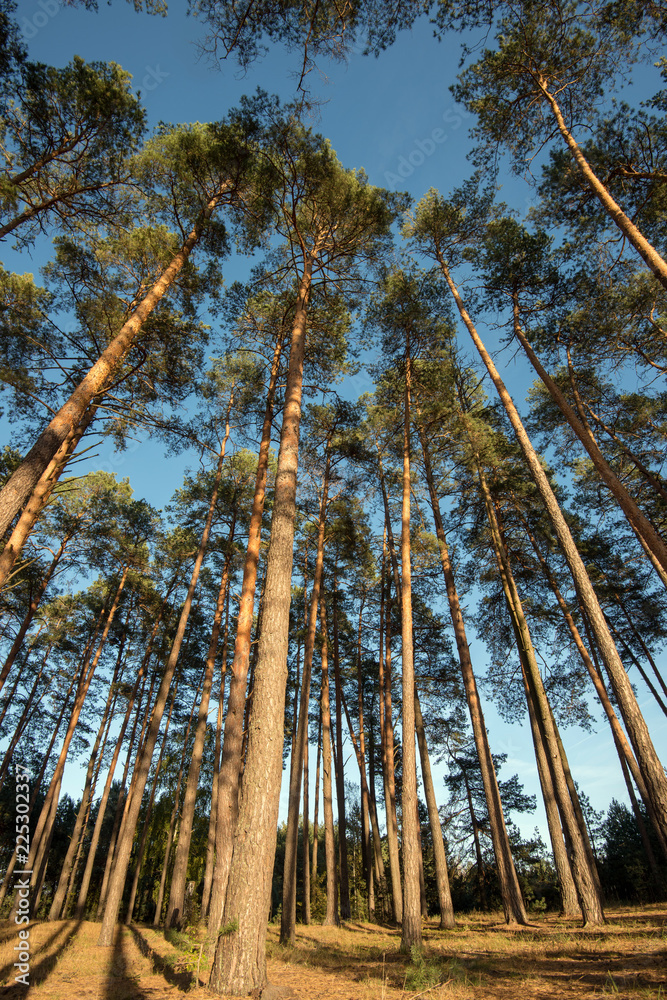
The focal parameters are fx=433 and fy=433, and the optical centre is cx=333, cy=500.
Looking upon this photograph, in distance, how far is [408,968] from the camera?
5035 mm

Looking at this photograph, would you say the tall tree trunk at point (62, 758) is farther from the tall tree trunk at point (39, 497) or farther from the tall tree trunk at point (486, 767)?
the tall tree trunk at point (486, 767)

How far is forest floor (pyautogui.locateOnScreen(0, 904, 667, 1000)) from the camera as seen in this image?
4.13 m

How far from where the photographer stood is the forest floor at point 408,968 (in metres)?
4.13

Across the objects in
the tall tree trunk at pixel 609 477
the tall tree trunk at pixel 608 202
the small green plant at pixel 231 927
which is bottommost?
the small green plant at pixel 231 927

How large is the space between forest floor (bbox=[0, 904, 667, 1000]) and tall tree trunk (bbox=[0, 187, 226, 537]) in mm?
5224

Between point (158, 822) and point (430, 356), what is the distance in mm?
24406

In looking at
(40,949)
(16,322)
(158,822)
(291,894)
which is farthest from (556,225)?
(158,822)

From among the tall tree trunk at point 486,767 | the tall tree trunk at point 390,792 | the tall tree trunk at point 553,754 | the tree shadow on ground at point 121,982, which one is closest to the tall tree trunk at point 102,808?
the tree shadow on ground at point 121,982

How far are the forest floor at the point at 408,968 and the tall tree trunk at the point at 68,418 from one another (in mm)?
5224

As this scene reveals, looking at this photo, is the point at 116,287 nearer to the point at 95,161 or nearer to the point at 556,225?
the point at 95,161

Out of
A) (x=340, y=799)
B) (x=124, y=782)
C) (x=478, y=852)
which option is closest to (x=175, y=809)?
(x=124, y=782)

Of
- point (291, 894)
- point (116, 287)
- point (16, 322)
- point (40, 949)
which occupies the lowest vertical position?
point (40, 949)

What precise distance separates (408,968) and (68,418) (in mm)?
8040

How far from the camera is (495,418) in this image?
1440 cm
